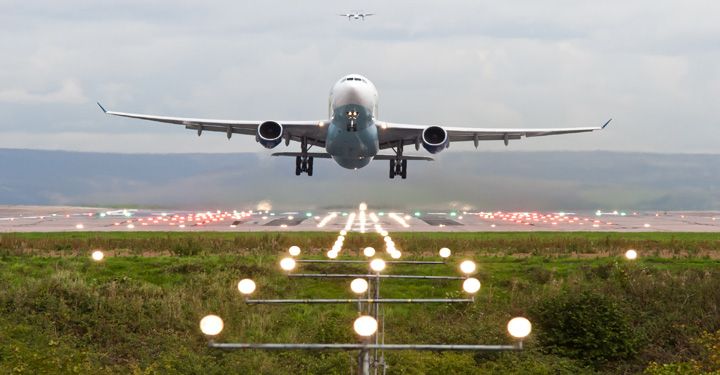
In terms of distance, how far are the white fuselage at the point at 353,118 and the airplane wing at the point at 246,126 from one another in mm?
2497

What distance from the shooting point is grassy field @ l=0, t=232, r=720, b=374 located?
25.5m

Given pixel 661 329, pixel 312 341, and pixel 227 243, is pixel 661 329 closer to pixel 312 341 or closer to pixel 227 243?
pixel 312 341

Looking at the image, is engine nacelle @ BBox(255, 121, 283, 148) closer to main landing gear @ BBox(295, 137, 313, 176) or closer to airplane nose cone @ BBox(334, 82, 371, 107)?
airplane nose cone @ BBox(334, 82, 371, 107)

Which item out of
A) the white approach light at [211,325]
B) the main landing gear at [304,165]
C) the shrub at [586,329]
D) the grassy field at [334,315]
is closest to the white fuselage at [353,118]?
the grassy field at [334,315]

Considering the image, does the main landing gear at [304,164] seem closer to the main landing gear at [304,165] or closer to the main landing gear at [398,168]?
the main landing gear at [304,165]

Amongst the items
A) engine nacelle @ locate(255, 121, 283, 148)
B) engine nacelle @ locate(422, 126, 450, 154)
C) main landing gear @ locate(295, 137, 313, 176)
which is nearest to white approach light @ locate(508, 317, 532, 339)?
engine nacelle @ locate(255, 121, 283, 148)

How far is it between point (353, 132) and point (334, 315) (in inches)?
482

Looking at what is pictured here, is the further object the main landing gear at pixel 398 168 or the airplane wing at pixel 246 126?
the main landing gear at pixel 398 168

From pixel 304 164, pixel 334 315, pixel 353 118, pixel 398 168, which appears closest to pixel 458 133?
pixel 398 168

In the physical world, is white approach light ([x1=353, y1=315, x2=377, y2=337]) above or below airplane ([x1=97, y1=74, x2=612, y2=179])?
below

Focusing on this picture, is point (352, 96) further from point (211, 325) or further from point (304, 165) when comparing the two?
point (211, 325)

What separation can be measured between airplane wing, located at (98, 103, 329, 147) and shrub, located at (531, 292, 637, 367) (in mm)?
19968

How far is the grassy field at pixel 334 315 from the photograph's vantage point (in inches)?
1003

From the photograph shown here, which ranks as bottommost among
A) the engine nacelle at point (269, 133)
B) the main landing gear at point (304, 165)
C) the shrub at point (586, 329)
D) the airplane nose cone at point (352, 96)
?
the shrub at point (586, 329)
